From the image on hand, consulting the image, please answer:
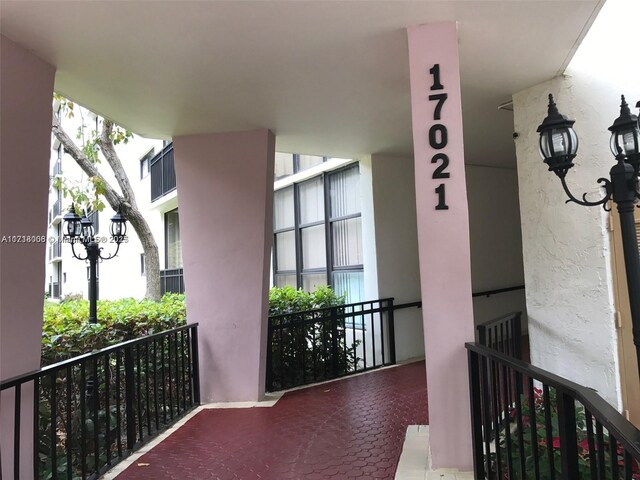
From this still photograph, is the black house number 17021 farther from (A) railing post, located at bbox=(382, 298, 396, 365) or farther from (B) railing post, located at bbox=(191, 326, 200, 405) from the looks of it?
(A) railing post, located at bbox=(382, 298, 396, 365)

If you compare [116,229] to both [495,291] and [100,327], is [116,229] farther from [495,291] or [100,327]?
[495,291]

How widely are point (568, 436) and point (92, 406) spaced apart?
12.2ft

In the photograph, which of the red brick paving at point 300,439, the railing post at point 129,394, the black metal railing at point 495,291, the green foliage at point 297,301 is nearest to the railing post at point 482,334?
the red brick paving at point 300,439

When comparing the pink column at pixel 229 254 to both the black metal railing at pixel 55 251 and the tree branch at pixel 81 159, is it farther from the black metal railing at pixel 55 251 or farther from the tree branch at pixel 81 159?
the black metal railing at pixel 55 251

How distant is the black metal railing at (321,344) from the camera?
5.77m

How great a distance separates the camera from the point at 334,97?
4281 mm

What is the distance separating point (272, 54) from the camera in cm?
339

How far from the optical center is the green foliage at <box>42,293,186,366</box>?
165 inches

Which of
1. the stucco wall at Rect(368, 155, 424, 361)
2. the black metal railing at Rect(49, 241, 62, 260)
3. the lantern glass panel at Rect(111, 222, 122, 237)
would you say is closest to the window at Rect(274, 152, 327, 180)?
the stucco wall at Rect(368, 155, 424, 361)

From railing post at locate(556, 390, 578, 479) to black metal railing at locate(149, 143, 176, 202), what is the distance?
A: 11145 mm

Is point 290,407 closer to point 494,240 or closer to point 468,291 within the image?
point 468,291

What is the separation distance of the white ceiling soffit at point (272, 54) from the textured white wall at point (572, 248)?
0.37 m

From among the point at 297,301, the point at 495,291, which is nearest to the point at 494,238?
the point at 495,291

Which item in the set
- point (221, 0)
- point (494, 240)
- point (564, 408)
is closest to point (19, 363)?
point (221, 0)
